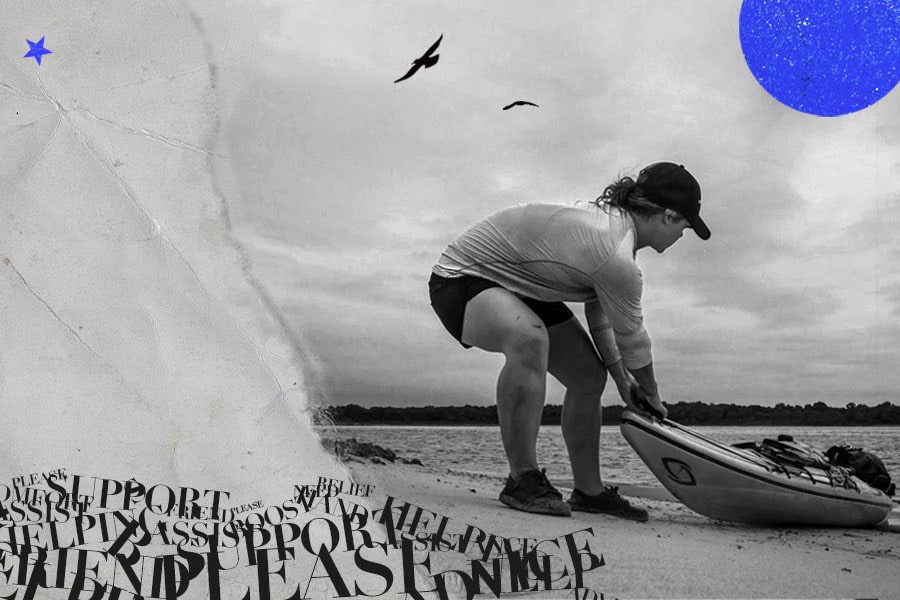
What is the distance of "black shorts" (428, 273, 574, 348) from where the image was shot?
8.19 feet

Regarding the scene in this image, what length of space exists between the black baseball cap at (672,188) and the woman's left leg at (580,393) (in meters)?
0.48

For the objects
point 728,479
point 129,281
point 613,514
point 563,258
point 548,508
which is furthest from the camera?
point 728,479

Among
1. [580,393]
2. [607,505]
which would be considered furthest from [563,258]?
[607,505]

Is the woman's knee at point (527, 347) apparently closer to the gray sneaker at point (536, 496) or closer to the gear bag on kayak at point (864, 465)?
the gray sneaker at point (536, 496)

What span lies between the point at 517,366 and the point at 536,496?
38 centimetres

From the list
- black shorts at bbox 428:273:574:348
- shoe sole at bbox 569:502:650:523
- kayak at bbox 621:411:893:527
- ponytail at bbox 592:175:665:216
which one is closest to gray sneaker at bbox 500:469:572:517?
shoe sole at bbox 569:502:650:523

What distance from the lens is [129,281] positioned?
209cm

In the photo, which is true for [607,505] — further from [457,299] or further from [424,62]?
[424,62]

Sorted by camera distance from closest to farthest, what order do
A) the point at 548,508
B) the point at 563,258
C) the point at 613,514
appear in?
the point at 548,508
the point at 563,258
the point at 613,514

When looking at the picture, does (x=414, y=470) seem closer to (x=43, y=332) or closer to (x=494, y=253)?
(x=494, y=253)

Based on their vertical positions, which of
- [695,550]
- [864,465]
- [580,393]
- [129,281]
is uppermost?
[129,281]

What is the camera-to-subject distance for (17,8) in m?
2.32

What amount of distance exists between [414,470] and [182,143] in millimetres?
1984

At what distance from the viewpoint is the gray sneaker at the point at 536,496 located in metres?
2.33
